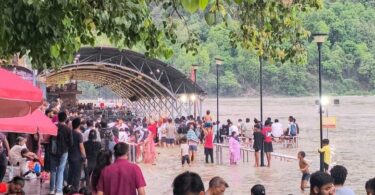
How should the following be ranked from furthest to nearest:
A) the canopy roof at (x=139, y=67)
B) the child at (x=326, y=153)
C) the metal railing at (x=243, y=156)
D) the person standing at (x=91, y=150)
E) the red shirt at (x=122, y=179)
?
the canopy roof at (x=139, y=67), the metal railing at (x=243, y=156), the child at (x=326, y=153), the person standing at (x=91, y=150), the red shirt at (x=122, y=179)

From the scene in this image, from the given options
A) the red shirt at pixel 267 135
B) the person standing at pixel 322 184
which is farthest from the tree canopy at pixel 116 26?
the red shirt at pixel 267 135

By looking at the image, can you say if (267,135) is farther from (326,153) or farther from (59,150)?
(59,150)

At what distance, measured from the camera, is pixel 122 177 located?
25.3ft

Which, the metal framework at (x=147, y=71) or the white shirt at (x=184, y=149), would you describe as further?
the metal framework at (x=147, y=71)

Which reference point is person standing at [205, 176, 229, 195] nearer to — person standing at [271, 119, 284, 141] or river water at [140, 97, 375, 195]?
river water at [140, 97, 375, 195]

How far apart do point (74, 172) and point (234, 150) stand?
13.6 meters

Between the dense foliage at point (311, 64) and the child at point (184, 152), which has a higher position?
the dense foliage at point (311, 64)

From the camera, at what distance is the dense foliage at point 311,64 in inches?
4441

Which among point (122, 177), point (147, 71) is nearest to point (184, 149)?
point (147, 71)

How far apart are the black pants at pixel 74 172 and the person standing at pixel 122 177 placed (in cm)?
452

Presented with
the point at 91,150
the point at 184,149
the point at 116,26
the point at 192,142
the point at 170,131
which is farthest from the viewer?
the point at 170,131

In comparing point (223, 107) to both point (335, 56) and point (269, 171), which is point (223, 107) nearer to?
point (335, 56)

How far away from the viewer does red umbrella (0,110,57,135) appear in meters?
9.53

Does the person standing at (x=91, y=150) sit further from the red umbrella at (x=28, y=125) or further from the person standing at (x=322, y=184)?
the person standing at (x=322, y=184)
